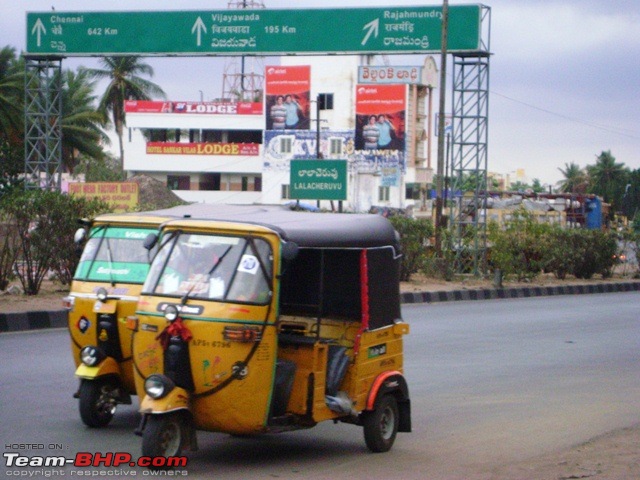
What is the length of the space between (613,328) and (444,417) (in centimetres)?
991

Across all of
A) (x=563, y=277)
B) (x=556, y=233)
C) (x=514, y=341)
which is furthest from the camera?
(x=563, y=277)

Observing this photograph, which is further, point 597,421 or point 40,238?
point 40,238

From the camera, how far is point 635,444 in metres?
7.67

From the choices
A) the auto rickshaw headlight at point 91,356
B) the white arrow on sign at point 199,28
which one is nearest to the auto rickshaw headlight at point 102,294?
the auto rickshaw headlight at point 91,356

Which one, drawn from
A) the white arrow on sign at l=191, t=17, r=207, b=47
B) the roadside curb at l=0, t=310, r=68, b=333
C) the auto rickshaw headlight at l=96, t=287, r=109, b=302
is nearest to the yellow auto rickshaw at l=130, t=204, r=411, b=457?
the auto rickshaw headlight at l=96, t=287, r=109, b=302

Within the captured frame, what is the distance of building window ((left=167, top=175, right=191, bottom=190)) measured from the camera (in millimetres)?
77938

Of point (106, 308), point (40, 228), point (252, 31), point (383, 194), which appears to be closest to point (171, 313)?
point (106, 308)

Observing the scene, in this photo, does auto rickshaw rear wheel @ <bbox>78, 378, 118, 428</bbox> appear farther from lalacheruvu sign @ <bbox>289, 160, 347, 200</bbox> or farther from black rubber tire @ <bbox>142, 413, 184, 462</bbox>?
lalacheruvu sign @ <bbox>289, 160, 347, 200</bbox>

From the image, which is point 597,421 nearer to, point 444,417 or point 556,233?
point 444,417

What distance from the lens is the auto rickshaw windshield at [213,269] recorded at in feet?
21.0

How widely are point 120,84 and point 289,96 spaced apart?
1231 cm

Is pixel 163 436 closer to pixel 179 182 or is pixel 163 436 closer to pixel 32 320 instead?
pixel 32 320

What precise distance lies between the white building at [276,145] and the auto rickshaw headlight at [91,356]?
6484 centimetres

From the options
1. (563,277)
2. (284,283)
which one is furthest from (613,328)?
(563,277)
